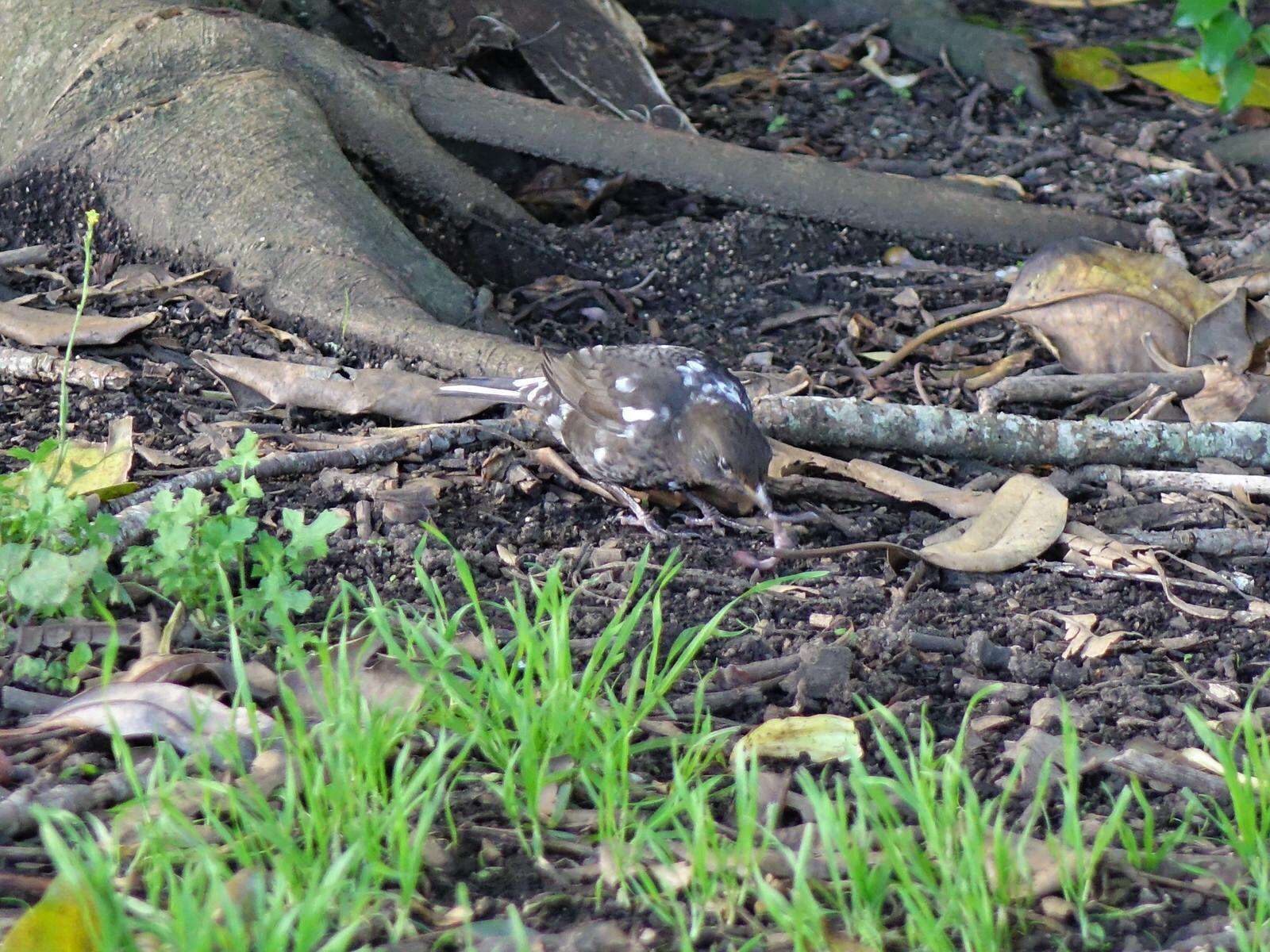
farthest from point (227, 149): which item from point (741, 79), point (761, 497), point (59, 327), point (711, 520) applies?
point (741, 79)

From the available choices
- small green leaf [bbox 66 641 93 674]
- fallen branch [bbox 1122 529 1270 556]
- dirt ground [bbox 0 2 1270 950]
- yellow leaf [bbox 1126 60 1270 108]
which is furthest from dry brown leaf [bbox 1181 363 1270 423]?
small green leaf [bbox 66 641 93 674]

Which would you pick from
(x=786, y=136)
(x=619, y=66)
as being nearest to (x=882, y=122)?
(x=786, y=136)

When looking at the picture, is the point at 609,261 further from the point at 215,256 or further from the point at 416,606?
the point at 416,606

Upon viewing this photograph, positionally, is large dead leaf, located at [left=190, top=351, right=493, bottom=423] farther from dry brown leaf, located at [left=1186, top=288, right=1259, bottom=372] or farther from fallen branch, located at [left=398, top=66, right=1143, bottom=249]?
dry brown leaf, located at [left=1186, top=288, right=1259, bottom=372]

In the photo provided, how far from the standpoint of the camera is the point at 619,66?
616 centimetres

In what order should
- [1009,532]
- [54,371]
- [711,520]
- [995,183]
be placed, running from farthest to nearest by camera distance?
[995,183] → [54,371] → [711,520] → [1009,532]

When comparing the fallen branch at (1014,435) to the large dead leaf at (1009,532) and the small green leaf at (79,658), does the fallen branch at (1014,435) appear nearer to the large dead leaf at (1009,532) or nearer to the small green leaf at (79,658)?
the large dead leaf at (1009,532)

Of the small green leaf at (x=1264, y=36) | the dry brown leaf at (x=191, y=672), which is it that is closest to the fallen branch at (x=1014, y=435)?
the dry brown leaf at (x=191, y=672)

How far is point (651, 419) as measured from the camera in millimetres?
3857

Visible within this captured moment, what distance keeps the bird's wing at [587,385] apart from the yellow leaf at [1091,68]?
13.5 feet

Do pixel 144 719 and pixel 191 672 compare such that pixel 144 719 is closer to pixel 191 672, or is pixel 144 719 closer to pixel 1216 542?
pixel 191 672

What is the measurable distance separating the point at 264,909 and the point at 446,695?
2.15 feet

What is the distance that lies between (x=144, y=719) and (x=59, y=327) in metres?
2.12

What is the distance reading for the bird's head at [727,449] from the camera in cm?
362
